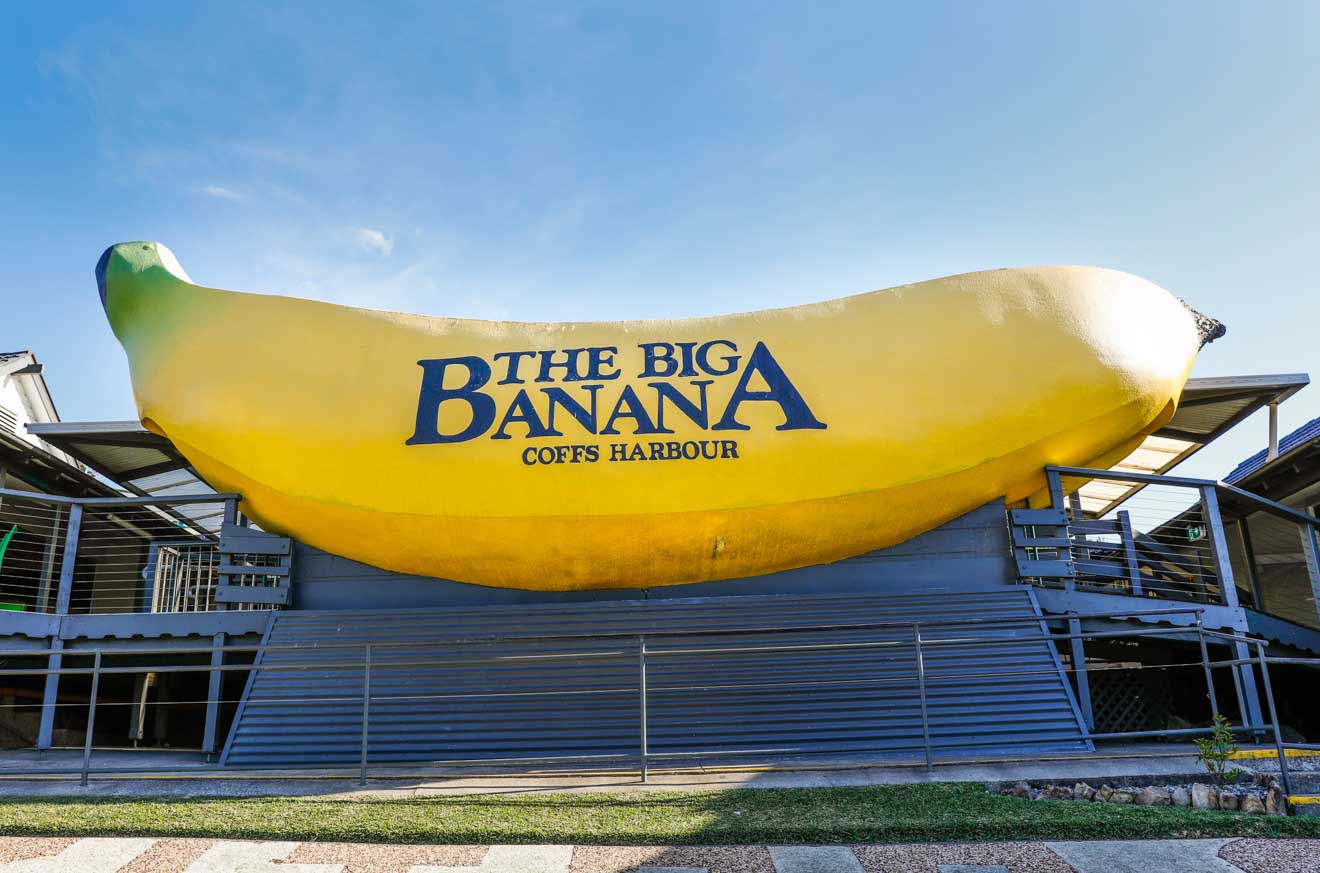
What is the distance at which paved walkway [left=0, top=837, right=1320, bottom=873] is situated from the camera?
4.19m

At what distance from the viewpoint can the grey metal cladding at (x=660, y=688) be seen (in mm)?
6988

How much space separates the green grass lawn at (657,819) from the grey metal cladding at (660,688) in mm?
1457

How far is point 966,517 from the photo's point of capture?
8164 millimetres

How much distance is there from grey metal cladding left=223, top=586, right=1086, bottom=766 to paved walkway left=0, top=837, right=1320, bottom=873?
217 cm

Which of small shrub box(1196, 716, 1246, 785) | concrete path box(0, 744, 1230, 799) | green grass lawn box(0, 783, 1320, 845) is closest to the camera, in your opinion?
green grass lawn box(0, 783, 1320, 845)

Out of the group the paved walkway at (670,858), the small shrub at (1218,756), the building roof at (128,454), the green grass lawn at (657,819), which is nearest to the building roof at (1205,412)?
the small shrub at (1218,756)

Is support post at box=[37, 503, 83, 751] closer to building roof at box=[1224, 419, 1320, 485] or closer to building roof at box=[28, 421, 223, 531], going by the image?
building roof at box=[28, 421, 223, 531]

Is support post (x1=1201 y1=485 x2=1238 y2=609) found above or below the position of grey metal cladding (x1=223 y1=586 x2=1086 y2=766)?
above

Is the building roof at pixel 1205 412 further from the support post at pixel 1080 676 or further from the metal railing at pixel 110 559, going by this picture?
the metal railing at pixel 110 559

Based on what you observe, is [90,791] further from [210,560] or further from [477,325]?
[210,560]

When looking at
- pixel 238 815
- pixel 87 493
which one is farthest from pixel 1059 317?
pixel 87 493

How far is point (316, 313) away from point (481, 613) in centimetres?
324

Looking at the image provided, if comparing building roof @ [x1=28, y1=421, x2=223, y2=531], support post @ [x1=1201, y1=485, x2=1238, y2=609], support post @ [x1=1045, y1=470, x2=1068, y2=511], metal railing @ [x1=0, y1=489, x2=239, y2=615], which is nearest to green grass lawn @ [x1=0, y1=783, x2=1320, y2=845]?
support post @ [x1=1201, y1=485, x2=1238, y2=609]

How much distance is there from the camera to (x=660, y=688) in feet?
23.7
